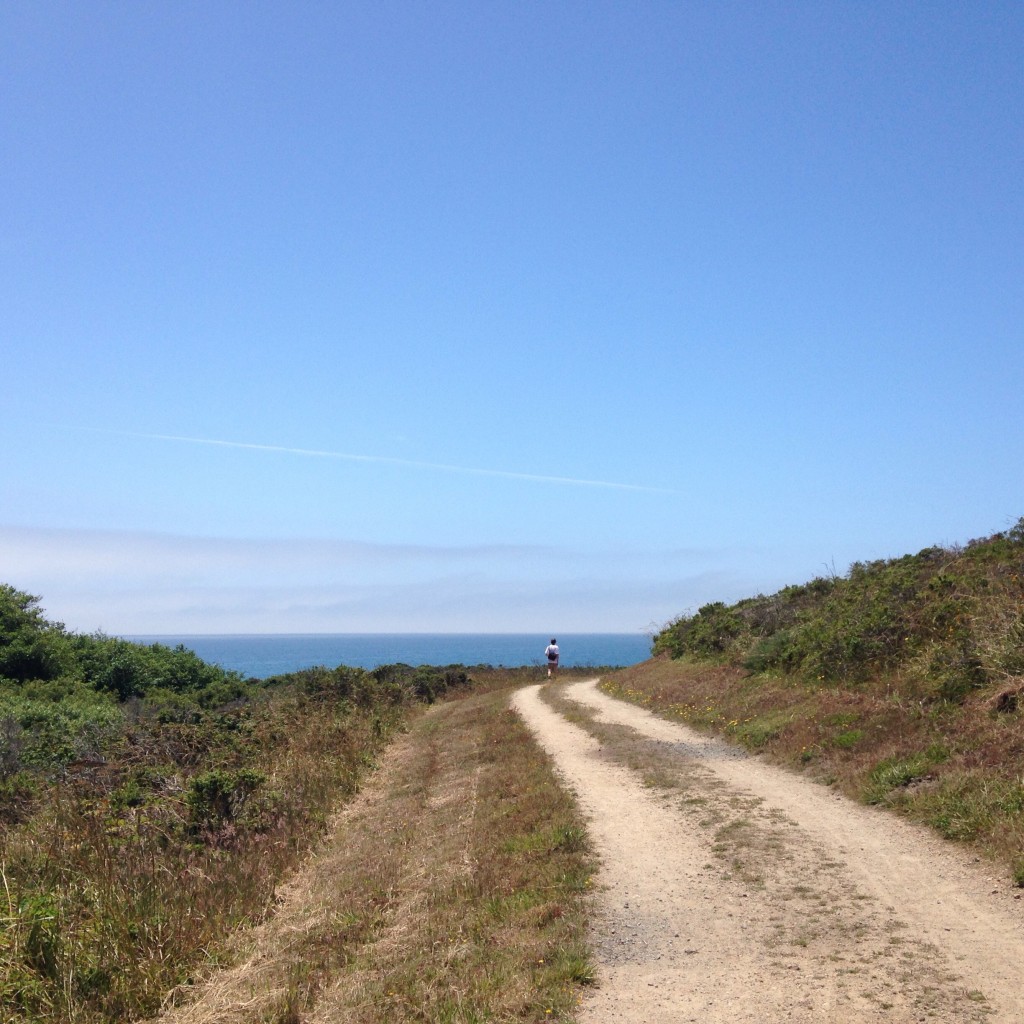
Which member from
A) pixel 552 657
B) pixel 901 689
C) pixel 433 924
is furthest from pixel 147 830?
pixel 552 657

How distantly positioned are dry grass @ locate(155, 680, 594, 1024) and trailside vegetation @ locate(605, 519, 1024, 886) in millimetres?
4281

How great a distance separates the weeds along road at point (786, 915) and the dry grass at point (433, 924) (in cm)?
45

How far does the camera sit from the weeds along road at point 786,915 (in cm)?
610

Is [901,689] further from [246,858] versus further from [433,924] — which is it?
[246,858]

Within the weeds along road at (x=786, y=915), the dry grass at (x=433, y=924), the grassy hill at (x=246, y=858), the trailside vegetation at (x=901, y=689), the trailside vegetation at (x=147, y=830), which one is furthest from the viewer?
the trailside vegetation at (x=901, y=689)

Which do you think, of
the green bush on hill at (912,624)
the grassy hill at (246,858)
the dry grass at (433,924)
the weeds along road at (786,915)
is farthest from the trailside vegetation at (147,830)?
the green bush on hill at (912,624)

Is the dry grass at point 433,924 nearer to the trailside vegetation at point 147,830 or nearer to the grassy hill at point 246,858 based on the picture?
the grassy hill at point 246,858

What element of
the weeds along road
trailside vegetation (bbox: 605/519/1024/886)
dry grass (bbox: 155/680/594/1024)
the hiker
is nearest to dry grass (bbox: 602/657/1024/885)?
trailside vegetation (bbox: 605/519/1024/886)

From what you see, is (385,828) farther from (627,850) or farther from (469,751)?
(469,751)

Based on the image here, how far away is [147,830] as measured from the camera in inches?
467

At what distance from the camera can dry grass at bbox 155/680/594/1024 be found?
6.72 meters

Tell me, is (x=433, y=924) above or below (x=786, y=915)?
below

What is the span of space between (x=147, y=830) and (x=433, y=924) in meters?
5.35

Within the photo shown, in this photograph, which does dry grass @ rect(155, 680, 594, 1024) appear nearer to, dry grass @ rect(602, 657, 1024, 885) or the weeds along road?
the weeds along road
